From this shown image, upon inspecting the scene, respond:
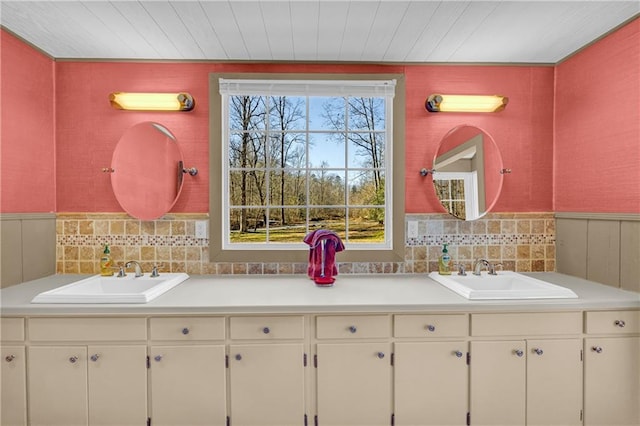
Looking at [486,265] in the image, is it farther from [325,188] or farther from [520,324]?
[325,188]

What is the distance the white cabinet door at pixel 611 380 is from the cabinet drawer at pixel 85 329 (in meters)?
2.40

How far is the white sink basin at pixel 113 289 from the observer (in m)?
1.77

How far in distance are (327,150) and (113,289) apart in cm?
186

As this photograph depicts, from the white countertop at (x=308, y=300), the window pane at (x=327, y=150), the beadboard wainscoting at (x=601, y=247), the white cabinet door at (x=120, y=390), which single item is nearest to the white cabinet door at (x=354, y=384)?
the white countertop at (x=308, y=300)

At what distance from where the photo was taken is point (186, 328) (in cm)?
175

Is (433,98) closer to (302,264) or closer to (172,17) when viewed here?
(302,264)

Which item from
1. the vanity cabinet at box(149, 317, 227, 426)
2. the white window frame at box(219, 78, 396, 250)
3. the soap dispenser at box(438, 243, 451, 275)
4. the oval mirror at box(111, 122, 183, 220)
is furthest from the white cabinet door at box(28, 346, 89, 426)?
the soap dispenser at box(438, 243, 451, 275)

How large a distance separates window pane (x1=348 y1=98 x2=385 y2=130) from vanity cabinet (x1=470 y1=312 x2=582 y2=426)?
1.66 m

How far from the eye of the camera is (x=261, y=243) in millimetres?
2457

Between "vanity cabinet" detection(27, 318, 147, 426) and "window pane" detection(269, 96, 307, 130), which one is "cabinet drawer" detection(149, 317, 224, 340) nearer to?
"vanity cabinet" detection(27, 318, 147, 426)

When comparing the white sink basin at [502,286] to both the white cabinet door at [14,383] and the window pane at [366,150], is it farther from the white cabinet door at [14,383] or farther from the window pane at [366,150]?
the white cabinet door at [14,383]

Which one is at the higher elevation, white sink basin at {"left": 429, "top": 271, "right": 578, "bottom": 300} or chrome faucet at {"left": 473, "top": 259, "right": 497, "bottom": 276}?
chrome faucet at {"left": 473, "top": 259, "right": 497, "bottom": 276}

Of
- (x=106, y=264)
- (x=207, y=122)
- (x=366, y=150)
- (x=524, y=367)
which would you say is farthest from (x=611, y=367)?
(x=106, y=264)

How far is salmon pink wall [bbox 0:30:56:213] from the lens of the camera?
A: 81.0 inches
